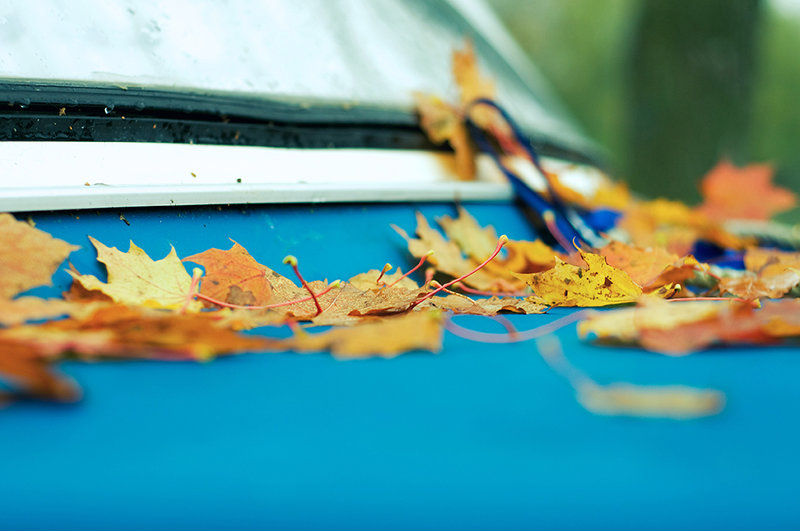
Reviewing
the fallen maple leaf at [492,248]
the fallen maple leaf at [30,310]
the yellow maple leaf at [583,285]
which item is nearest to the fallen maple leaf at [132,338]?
the fallen maple leaf at [30,310]

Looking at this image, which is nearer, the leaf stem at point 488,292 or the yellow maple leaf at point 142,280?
the yellow maple leaf at point 142,280

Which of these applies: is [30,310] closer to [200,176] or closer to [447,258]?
→ [200,176]

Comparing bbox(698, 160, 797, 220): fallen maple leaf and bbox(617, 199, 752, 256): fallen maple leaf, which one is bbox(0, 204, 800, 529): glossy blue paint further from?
bbox(698, 160, 797, 220): fallen maple leaf

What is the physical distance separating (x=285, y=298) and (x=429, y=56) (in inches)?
39.3

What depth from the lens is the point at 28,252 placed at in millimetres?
692

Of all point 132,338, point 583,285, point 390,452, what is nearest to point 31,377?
point 132,338

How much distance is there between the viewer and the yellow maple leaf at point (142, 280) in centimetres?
77

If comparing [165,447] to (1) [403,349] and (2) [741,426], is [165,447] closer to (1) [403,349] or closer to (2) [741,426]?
(1) [403,349]

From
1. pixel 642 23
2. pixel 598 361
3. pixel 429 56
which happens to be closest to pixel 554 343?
pixel 598 361

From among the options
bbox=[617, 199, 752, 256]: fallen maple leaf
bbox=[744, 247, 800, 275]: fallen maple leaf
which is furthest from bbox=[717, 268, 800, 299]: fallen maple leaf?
bbox=[617, 199, 752, 256]: fallen maple leaf

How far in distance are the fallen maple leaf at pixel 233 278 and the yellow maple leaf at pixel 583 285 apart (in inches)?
13.3

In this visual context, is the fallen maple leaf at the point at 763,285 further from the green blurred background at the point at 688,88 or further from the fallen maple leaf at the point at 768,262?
the green blurred background at the point at 688,88

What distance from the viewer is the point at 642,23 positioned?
4.02 meters

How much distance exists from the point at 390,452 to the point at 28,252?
499 mm
